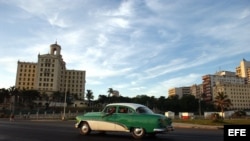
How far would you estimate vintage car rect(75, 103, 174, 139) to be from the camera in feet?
42.7

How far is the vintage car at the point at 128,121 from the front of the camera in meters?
13.0

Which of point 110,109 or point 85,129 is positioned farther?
point 85,129

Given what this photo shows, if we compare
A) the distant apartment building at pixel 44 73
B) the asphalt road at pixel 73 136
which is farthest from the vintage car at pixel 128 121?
the distant apartment building at pixel 44 73

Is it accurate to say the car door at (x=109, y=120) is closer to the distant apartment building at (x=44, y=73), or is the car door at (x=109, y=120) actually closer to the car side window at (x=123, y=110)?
the car side window at (x=123, y=110)

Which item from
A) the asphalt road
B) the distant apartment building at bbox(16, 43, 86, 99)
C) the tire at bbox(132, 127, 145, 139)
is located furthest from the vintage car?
the distant apartment building at bbox(16, 43, 86, 99)

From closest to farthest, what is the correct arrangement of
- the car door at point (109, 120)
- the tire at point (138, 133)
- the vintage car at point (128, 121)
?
the vintage car at point (128, 121)
the tire at point (138, 133)
the car door at point (109, 120)

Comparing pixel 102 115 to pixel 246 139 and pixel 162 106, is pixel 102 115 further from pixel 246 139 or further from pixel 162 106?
pixel 162 106

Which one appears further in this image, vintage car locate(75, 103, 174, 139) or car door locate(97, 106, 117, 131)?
car door locate(97, 106, 117, 131)

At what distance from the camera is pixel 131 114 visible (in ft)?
45.0

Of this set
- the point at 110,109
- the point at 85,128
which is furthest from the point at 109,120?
the point at 85,128

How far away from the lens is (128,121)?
1366 centimetres

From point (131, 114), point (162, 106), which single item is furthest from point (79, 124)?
point (162, 106)

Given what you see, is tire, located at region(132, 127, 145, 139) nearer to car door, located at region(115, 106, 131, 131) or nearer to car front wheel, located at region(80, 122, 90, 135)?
car door, located at region(115, 106, 131, 131)

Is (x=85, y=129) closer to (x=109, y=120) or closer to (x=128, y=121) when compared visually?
(x=109, y=120)
